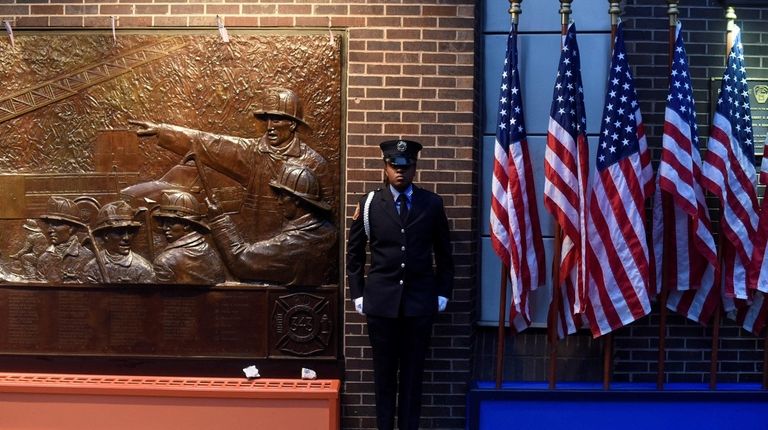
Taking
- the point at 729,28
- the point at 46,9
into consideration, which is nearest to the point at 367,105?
the point at 46,9

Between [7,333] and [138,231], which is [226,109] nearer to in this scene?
[138,231]

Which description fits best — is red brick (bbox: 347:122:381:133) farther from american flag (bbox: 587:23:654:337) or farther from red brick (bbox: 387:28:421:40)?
american flag (bbox: 587:23:654:337)

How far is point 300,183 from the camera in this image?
15.8 ft

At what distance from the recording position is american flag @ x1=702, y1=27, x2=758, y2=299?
470cm

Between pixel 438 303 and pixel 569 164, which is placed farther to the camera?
pixel 569 164

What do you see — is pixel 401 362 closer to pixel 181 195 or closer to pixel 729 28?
pixel 181 195

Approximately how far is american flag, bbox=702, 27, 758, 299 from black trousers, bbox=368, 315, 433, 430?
2104mm

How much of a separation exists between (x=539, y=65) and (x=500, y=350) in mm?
2035

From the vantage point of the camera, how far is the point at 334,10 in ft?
15.9

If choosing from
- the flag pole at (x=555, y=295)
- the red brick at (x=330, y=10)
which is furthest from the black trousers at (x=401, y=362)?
the red brick at (x=330, y=10)

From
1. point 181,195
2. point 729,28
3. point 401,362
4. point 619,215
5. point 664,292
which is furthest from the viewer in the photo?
point 729,28

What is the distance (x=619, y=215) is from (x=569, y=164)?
0.47m

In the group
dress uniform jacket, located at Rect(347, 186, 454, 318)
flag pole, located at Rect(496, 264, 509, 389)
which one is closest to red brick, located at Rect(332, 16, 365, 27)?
dress uniform jacket, located at Rect(347, 186, 454, 318)

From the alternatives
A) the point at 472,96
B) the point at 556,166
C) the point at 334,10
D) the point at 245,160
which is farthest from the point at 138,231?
Result: the point at 556,166
